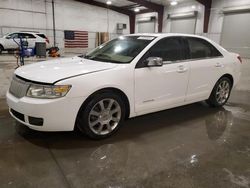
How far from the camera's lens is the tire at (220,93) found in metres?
3.99

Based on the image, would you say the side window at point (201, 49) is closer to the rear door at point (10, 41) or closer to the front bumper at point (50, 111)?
the front bumper at point (50, 111)

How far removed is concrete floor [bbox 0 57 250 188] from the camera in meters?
1.98

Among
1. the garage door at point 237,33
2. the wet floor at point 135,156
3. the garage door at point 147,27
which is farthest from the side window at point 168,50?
the garage door at point 147,27

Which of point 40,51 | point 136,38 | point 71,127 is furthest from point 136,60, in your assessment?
point 40,51

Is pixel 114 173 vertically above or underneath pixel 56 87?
underneath

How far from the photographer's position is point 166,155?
2447 millimetres

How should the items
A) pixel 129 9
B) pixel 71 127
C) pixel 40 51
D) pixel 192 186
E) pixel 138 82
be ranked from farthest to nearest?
1. pixel 129 9
2. pixel 40 51
3. pixel 138 82
4. pixel 71 127
5. pixel 192 186

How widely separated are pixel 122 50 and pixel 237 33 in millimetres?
13784

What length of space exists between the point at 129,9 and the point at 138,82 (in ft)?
68.5

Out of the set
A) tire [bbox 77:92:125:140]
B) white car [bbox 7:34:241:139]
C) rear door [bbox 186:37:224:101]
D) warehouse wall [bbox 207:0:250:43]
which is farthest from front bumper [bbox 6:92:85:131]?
warehouse wall [bbox 207:0:250:43]

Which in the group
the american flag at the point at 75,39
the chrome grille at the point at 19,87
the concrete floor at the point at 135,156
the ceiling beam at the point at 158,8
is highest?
the ceiling beam at the point at 158,8

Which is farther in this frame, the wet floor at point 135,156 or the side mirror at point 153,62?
the side mirror at point 153,62

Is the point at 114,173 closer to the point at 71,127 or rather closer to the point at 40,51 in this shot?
the point at 71,127

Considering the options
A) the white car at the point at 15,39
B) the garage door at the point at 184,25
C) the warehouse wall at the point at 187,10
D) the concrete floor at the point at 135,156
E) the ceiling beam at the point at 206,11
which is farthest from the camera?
the garage door at the point at 184,25
